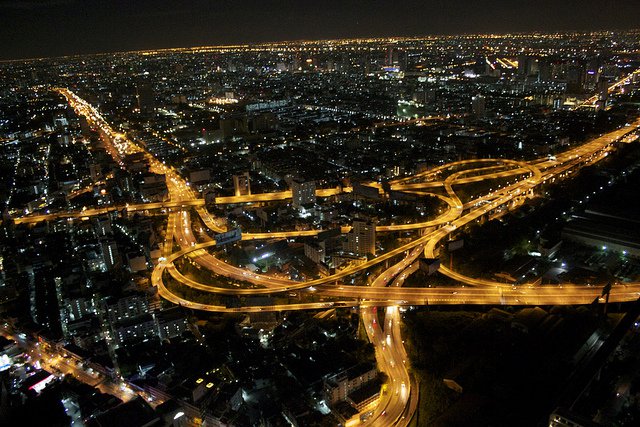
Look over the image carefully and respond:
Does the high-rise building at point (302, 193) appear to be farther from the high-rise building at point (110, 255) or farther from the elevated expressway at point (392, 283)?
the high-rise building at point (110, 255)

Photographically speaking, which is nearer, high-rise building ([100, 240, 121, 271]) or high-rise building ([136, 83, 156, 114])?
high-rise building ([100, 240, 121, 271])

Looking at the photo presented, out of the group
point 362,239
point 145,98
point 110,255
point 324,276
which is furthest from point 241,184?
point 145,98

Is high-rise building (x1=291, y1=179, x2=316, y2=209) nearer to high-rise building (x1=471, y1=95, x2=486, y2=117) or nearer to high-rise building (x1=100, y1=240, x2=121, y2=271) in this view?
high-rise building (x1=100, y1=240, x2=121, y2=271)

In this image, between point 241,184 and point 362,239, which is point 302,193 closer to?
point 241,184

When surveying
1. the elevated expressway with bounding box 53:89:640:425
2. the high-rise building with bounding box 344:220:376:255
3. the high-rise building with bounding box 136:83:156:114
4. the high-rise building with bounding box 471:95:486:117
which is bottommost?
the elevated expressway with bounding box 53:89:640:425

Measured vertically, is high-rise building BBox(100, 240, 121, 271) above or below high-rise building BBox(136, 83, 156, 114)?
below

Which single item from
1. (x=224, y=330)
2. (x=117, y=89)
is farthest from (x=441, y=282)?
(x=117, y=89)

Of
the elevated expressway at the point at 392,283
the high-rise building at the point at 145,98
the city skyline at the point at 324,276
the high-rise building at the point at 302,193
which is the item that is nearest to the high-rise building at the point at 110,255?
the city skyline at the point at 324,276

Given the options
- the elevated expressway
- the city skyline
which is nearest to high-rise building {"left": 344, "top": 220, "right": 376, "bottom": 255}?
the city skyline
